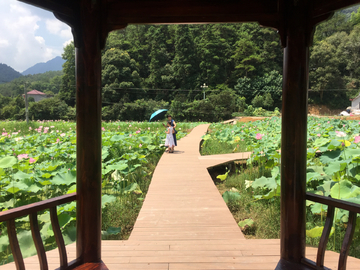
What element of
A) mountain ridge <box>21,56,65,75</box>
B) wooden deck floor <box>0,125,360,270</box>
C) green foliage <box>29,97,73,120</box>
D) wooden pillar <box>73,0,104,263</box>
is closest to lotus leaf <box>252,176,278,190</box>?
wooden deck floor <box>0,125,360,270</box>

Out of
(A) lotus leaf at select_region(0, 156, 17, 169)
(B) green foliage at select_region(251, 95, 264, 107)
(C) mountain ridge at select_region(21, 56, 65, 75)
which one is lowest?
(A) lotus leaf at select_region(0, 156, 17, 169)

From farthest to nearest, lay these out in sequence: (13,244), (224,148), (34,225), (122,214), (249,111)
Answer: (249,111) → (224,148) → (122,214) → (34,225) → (13,244)

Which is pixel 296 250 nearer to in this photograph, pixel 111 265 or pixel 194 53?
pixel 111 265

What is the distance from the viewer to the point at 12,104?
32031mm

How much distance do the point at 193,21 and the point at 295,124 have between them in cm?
106

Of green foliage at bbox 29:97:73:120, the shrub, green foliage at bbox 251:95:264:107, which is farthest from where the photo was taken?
green foliage at bbox 251:95:264:107

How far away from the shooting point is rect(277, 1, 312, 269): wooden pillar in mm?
1839

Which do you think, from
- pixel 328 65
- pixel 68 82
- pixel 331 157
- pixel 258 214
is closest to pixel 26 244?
pixel 258 214

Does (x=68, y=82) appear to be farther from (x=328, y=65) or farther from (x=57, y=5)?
(x=57, y=5)

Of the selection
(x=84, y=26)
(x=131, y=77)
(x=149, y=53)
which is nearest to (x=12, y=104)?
(x=131, y=77)

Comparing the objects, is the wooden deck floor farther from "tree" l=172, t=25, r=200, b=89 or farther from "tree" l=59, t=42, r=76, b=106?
"tree" l=172, t=25, r=200, b=89

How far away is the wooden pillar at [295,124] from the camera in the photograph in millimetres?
1839

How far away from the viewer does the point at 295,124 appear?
187cm

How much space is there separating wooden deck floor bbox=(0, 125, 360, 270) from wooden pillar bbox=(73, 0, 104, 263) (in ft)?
0.98
